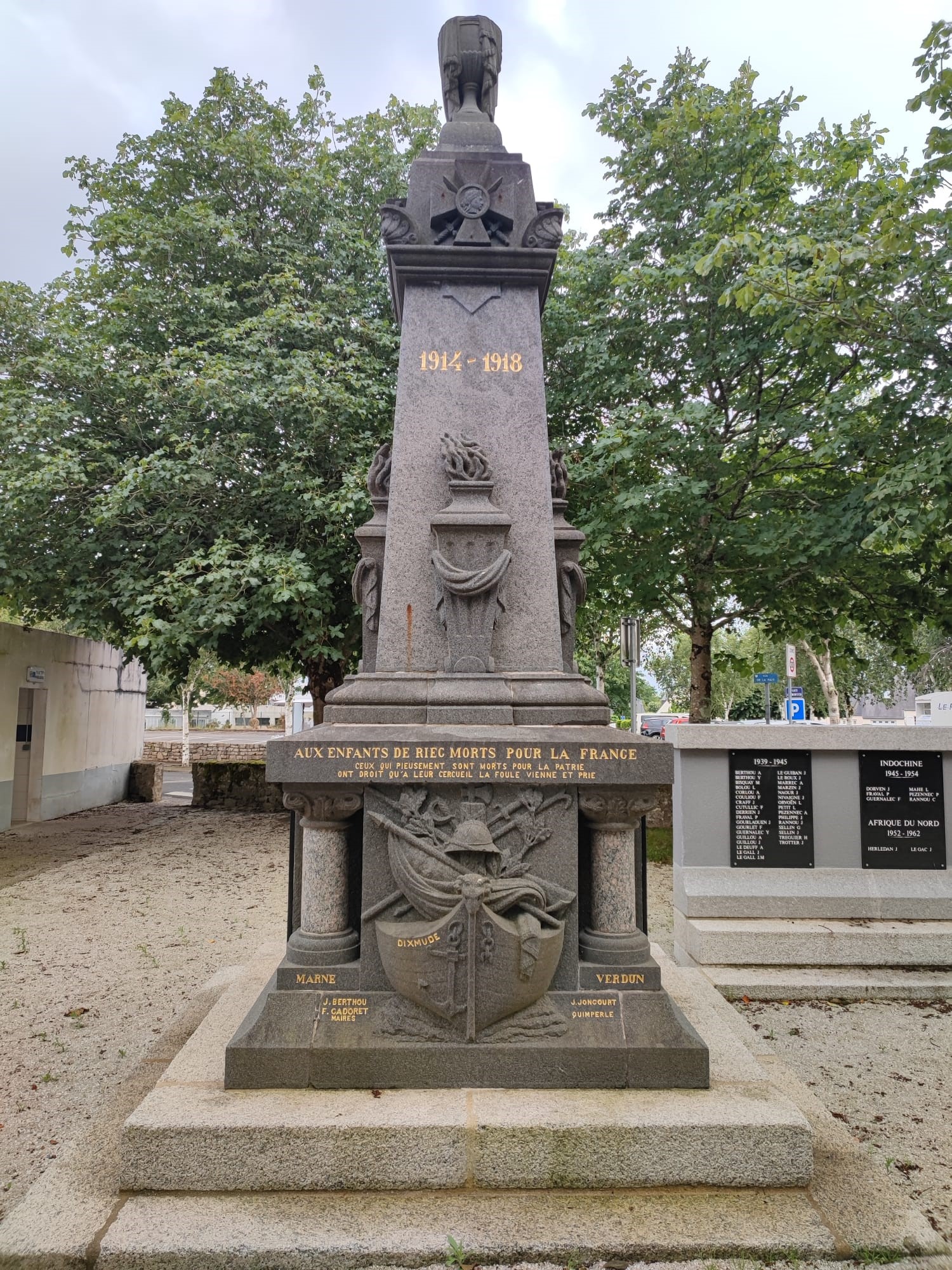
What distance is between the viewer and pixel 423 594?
4.59m

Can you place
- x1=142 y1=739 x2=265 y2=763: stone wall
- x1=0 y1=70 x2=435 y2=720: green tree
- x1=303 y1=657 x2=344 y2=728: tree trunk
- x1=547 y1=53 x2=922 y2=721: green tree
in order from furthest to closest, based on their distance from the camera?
x1=142 y1=739 x2=265 y2=763: stone wall, x1=303 y1=657 x2=344 y2=728: tree trunk, x1=0 y1=70 x2=435 y2=720: green tree, x1=547 y1=53 x2=922 y2=721: green tree

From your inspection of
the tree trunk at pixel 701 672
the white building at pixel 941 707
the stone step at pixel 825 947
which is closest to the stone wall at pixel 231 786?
the tree trunk at pixel 701 672

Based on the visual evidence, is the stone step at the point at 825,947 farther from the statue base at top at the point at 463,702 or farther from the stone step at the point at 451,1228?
the stone step at the point at 451,1228

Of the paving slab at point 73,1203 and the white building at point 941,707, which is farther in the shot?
the white building at point 941,707

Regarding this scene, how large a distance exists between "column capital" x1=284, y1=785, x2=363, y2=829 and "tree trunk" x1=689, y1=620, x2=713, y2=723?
30.8ft

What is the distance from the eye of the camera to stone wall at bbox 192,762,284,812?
17.3 m

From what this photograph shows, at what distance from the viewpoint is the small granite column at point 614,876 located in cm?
385

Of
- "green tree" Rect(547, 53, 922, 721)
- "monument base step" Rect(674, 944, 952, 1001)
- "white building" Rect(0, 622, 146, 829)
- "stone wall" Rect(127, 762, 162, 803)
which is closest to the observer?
"monument base step" Rect(674, 944, 952, 1001)

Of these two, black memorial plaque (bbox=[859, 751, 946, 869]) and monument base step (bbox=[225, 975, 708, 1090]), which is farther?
black memorial plaque (bbox=[859, 751, 946, 869])

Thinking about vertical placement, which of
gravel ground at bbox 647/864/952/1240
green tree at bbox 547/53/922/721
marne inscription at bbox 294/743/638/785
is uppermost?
green tree at bbox 547/53/922/721

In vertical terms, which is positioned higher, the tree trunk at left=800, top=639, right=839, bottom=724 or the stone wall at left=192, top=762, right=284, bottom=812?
the tree trunk at left=800, top=639, right=839, bottom=724

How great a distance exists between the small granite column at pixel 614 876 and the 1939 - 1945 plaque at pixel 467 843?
0.01 metres

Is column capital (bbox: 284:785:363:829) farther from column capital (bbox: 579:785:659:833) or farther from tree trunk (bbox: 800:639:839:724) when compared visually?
tree trunk (bbox: 800:639:839:724)

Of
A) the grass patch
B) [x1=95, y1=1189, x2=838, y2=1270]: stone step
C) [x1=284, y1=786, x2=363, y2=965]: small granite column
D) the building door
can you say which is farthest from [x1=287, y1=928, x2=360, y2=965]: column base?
the building door
